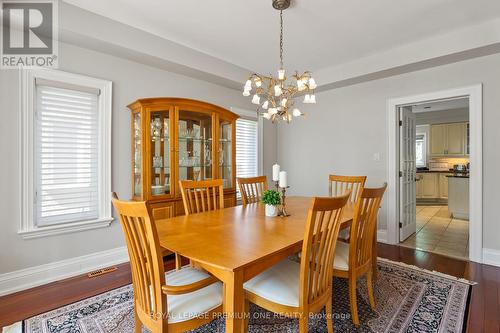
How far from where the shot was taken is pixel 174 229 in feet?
5.79

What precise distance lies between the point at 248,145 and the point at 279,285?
10.5ft

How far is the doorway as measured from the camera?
371 cm

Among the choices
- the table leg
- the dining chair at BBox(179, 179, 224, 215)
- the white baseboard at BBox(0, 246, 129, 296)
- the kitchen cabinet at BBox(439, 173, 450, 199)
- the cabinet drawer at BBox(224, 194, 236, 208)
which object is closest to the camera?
the table leg

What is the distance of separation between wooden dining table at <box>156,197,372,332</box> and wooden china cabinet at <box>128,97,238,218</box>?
3.12ft

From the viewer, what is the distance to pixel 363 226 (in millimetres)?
1878

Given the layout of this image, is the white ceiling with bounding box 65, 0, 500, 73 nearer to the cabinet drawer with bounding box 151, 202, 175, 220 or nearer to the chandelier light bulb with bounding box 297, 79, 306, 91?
the chandelier light bulb with bounding box 297, 79, 306, 91

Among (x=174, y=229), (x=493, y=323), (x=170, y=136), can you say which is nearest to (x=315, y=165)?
(x=170, y=136)

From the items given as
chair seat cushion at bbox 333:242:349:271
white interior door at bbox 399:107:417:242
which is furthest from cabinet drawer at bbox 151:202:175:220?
white interior door at bbox 399:107:417:242

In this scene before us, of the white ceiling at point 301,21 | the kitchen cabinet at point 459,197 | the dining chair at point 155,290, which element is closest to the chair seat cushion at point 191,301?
the dining chair at point 155,290

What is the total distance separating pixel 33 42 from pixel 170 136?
4.94 ft

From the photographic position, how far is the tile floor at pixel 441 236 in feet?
11.2

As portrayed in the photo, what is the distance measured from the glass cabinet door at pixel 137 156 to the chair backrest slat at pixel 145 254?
67.1 inches

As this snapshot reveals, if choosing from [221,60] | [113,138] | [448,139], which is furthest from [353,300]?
[448,139]

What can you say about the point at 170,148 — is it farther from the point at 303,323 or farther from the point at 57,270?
the point at 303,323
